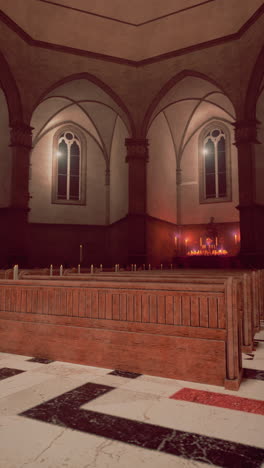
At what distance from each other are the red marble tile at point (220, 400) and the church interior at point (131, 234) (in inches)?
0.8

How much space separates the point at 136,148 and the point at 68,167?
196 inches

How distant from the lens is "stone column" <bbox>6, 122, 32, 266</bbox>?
12.8m

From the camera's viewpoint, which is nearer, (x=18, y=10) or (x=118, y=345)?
(x=118, y=345)

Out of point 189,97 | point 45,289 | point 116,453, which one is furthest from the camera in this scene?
point 189,97

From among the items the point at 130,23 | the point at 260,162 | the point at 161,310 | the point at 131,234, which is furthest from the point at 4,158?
the point at 161,310

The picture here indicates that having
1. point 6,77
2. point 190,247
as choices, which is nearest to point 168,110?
point 190,247

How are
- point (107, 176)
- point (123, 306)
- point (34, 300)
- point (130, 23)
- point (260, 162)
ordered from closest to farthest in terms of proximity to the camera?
point (123, 306), point (34, 300), point (130, 23), point (260, 162), point (107, 176)

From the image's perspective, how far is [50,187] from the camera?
18.2 m

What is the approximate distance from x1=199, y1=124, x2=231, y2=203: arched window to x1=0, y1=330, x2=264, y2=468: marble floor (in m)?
16.6

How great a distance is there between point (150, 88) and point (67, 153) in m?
5.88

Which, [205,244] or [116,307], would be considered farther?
[205,244]

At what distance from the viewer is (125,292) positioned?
333 centimetres

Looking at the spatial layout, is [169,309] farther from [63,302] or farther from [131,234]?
[131,234]

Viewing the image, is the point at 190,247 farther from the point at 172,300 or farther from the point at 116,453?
the point at 116,453
